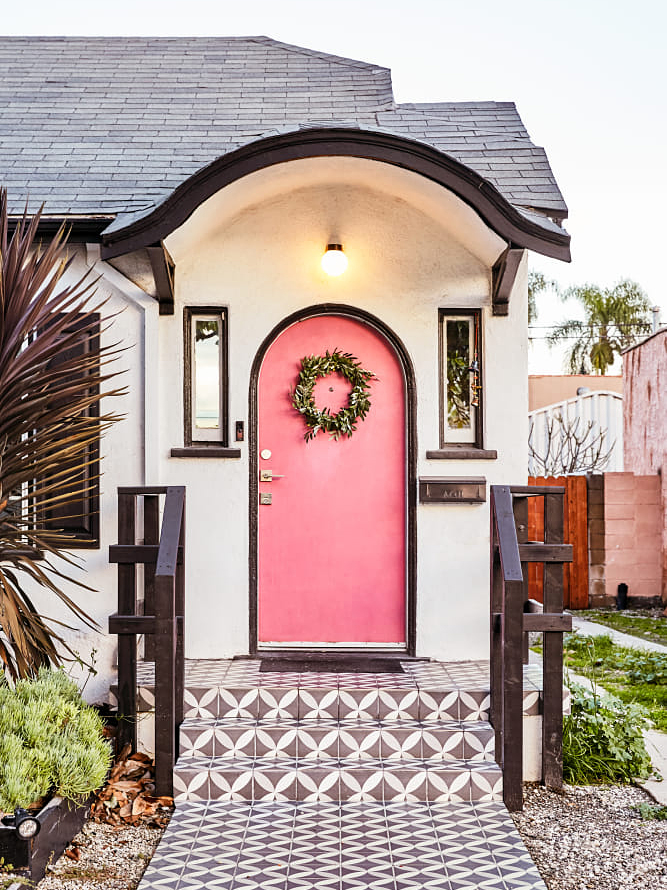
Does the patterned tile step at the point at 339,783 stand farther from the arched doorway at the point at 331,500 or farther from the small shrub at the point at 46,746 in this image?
the arched doorway at the point at 331,500

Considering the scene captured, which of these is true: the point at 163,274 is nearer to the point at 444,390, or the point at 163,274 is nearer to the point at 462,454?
the point at 444,390

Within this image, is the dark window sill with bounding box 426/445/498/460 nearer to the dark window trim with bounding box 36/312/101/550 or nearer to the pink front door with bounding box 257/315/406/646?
the pink front door with bounding box 257/315/406/646

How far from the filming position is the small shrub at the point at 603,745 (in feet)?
15.7

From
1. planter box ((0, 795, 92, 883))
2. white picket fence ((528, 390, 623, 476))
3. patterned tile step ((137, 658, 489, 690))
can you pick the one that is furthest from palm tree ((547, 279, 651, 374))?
planter box ((0, 795, 92, 883))

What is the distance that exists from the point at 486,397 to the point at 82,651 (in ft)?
10.4

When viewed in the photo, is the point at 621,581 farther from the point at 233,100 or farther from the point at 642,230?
the point at 642,230

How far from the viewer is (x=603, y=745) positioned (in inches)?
192

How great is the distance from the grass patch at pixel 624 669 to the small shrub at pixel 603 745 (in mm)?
989

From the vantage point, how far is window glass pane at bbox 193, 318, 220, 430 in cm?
573

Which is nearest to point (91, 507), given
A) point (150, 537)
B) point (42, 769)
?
point (150, 537)

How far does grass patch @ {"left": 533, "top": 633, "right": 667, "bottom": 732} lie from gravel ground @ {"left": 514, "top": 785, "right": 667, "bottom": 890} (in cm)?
159

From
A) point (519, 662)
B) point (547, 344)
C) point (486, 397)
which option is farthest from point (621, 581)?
point (547, 344)

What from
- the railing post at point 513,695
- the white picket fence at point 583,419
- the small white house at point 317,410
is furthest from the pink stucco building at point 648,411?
the railing post at point 513,695

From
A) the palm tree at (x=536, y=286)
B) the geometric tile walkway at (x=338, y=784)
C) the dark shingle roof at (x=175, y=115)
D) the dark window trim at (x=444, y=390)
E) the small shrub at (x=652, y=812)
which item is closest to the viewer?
the geometric tile walkway at (x=338, y=784)
